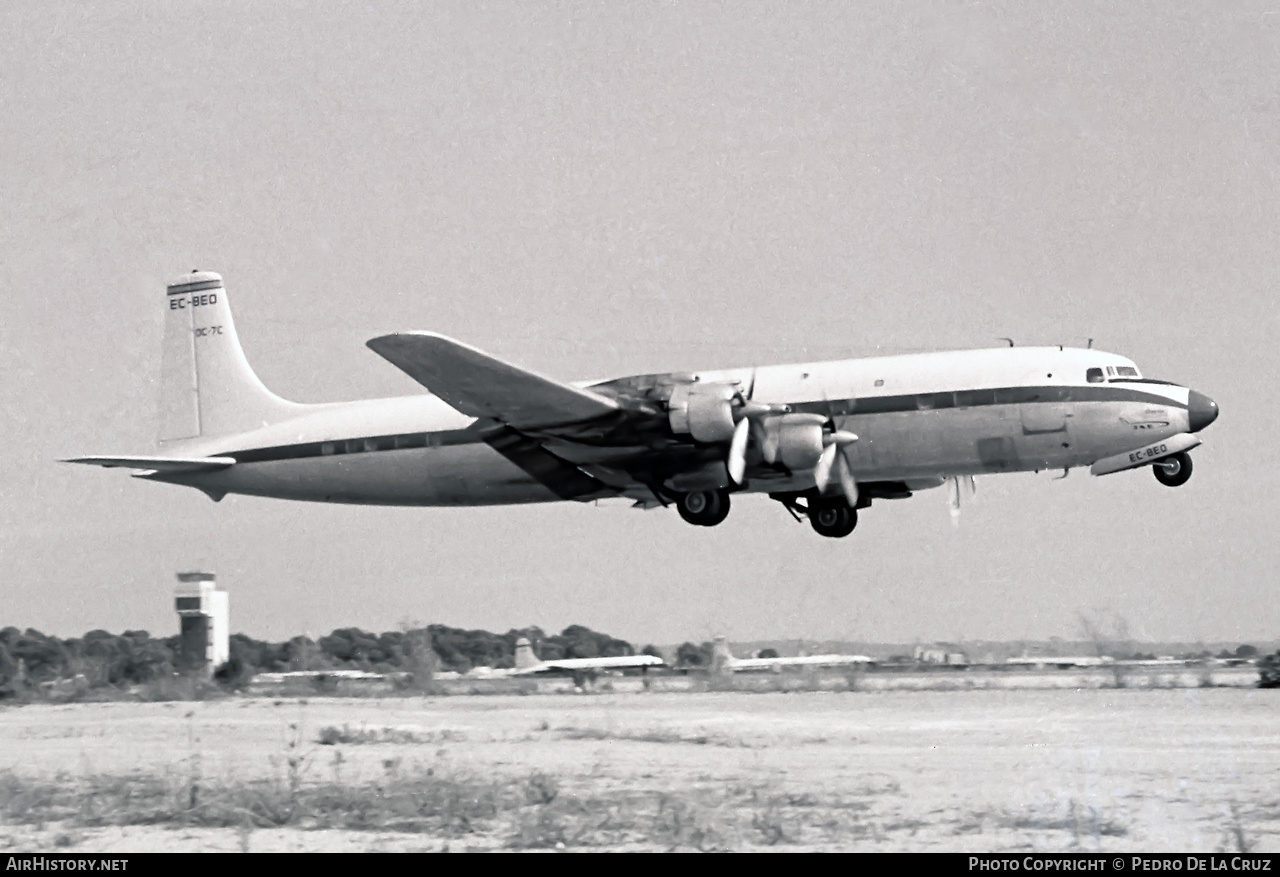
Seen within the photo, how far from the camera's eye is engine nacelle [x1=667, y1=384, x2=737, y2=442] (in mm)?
22484

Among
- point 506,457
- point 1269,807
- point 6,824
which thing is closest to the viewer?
point 1269,807

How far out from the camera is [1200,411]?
72.4ft

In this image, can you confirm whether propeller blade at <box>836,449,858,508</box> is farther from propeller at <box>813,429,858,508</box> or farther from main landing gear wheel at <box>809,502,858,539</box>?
main landing gear wheel at <box>809,502,858,539</box>

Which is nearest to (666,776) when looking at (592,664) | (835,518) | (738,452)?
(738,452)

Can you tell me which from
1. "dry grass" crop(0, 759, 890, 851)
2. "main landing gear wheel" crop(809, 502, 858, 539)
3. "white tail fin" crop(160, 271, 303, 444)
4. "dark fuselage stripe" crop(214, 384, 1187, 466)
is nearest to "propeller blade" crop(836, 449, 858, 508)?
"dark fuselage stripe" crop(214, 384, 1187, 466)

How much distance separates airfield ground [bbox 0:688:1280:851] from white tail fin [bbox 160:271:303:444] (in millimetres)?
5823

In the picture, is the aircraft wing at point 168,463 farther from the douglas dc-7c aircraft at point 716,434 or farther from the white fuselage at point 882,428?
the white fuselage at point 882,428

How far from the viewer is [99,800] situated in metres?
16.7

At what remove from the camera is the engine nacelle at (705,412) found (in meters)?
22.5
